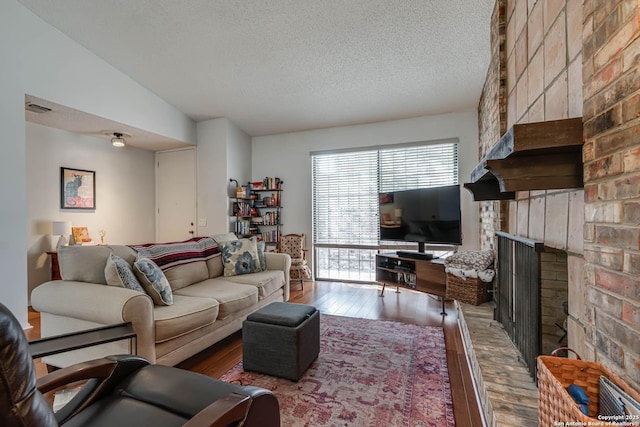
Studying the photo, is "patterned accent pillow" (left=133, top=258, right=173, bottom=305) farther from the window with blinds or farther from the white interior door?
the window with blinds

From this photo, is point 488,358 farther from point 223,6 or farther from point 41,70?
point 41,70

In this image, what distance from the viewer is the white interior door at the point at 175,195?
500 centimetres

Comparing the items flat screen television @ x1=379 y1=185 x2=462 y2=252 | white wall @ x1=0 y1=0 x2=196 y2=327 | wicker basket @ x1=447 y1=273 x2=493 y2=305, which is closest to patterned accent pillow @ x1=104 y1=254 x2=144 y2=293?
white wall @ x1=0 y1=0 x2=196 y2=327

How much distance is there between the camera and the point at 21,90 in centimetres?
281

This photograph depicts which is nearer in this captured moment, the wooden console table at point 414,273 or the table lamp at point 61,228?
the wooden console table at point 414,273

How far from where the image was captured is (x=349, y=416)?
1632mm

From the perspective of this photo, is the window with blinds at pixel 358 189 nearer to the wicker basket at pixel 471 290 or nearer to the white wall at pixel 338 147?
the white wall at pixel 338 147

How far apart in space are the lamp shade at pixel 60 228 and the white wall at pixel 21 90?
3.10 feet

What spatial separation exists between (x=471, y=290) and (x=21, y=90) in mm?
4778

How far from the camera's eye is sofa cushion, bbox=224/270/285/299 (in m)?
2.99

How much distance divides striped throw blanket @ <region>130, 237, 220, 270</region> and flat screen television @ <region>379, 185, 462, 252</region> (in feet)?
7.72

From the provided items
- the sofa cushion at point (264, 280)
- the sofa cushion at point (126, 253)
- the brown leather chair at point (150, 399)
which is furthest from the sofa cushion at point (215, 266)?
the brown leather chair at point (150, 399)

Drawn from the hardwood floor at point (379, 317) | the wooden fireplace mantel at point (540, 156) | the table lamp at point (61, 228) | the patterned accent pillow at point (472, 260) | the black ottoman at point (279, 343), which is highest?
the wooden fireplace mantel at point (540, 156)

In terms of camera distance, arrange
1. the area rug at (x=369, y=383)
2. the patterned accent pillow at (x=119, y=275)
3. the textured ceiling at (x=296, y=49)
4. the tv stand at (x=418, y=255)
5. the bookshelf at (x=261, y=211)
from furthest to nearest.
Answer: the bookshelf at (x=261, y=211) < the tv stand at (x=418, y=255) < the textured ceiling at (x=296, y=49) < the patterned accent pillow at (x=119, y=275) < the area rug at (x=369, y=383)
